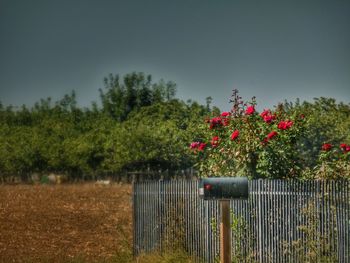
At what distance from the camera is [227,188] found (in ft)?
24.1

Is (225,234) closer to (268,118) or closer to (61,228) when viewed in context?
(268,118)

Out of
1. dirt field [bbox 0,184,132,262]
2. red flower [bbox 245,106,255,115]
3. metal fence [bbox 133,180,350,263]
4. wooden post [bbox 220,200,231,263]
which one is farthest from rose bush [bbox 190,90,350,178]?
wooden post [bbox 220,200,231,263]

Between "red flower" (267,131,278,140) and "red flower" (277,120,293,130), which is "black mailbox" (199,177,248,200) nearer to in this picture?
"red flower" (267,131,278,140)

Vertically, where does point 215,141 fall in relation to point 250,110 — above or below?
below

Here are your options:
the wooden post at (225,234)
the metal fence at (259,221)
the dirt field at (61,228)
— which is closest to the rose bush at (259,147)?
the metal fence at (259,221)

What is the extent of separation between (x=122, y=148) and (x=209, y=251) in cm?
4691

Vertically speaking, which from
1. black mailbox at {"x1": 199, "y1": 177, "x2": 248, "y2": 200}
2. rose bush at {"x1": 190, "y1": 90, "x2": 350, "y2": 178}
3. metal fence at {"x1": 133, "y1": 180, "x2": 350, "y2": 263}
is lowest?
metal fence at {"x1": 133, "y1": 180, "x2": 350, "y2": 263}

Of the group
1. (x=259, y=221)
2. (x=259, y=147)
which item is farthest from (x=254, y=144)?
(x=259, y=221)

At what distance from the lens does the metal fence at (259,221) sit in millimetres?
9164

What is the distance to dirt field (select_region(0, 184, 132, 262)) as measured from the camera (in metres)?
14.1

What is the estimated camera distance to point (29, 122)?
92938mm

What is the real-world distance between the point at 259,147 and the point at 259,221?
137 centimetres

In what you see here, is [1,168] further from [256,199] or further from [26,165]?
[256,199]

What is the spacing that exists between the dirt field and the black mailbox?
4.91m
